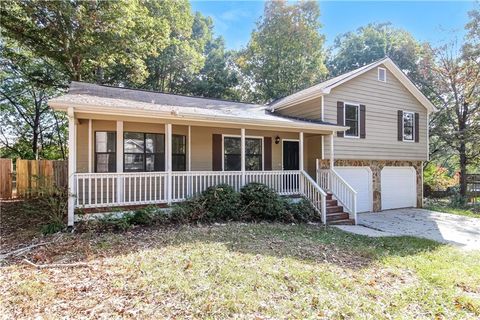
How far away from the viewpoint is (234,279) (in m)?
4.17

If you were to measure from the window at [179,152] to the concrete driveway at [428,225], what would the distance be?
254 inches

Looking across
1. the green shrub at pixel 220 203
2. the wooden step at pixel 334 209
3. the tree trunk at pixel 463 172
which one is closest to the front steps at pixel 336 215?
the wooden step at pixel 334 209

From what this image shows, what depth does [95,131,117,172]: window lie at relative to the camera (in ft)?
29.1

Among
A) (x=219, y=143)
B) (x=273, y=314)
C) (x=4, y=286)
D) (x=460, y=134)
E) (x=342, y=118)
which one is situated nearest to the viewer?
(x=273, y=314)

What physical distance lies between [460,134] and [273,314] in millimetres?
17538

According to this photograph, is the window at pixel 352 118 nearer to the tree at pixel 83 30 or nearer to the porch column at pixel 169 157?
the porch column at pixel 169 157

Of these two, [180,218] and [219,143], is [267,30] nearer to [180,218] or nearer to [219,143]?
[219,143]

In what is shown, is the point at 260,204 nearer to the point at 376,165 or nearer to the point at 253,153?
the point at 253,153

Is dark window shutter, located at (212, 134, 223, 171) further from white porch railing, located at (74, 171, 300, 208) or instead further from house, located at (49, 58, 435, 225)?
white porch railing, located at (74, 171, 300, 208)

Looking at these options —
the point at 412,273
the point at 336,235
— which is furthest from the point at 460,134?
the point at 412,273

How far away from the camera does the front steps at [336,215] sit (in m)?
9.31

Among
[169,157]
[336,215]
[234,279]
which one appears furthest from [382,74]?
[234,279]

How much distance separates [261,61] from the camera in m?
24.8

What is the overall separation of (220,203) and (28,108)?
19.9m
